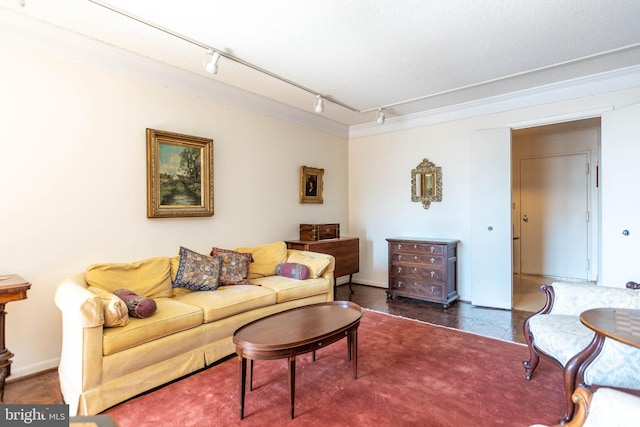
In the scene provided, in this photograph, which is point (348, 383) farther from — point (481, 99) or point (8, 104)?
point (481, 99)

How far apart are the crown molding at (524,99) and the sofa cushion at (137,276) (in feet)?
12.7

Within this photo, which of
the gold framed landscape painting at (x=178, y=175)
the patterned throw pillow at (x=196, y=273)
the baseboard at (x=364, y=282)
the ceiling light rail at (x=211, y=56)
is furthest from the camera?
the baseboard at (x=364, y=282)

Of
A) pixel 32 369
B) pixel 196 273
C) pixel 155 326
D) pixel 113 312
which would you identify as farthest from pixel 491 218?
pixel 32 369

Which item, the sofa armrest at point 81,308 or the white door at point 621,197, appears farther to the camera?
the white door at point 621,197

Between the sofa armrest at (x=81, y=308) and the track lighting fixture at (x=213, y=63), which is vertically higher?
the track lighting fixture at (x=213, y=63)

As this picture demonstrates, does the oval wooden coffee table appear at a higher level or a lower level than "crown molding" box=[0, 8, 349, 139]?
lower

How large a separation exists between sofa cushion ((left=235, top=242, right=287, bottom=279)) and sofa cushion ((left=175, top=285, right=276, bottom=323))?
562 mm

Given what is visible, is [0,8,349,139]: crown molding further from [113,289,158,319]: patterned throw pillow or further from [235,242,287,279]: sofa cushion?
[113,289,158,319]: patterned throw pillow

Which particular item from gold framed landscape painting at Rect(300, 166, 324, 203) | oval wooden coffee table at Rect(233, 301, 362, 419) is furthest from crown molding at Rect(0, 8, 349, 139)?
oval wooden coffee table at Rect(233, 301, 362, 419)

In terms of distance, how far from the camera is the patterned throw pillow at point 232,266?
11.3 ft

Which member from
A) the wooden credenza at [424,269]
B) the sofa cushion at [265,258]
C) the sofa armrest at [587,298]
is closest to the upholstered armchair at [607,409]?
the sofa armrest at [587,298]

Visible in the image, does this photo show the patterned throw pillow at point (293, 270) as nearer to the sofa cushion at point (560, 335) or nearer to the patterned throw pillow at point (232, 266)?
the patterned throw pillow at point (232, 266)

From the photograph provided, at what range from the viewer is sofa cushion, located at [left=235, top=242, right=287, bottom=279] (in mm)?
3918

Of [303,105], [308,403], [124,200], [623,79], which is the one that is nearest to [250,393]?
[308,403]
